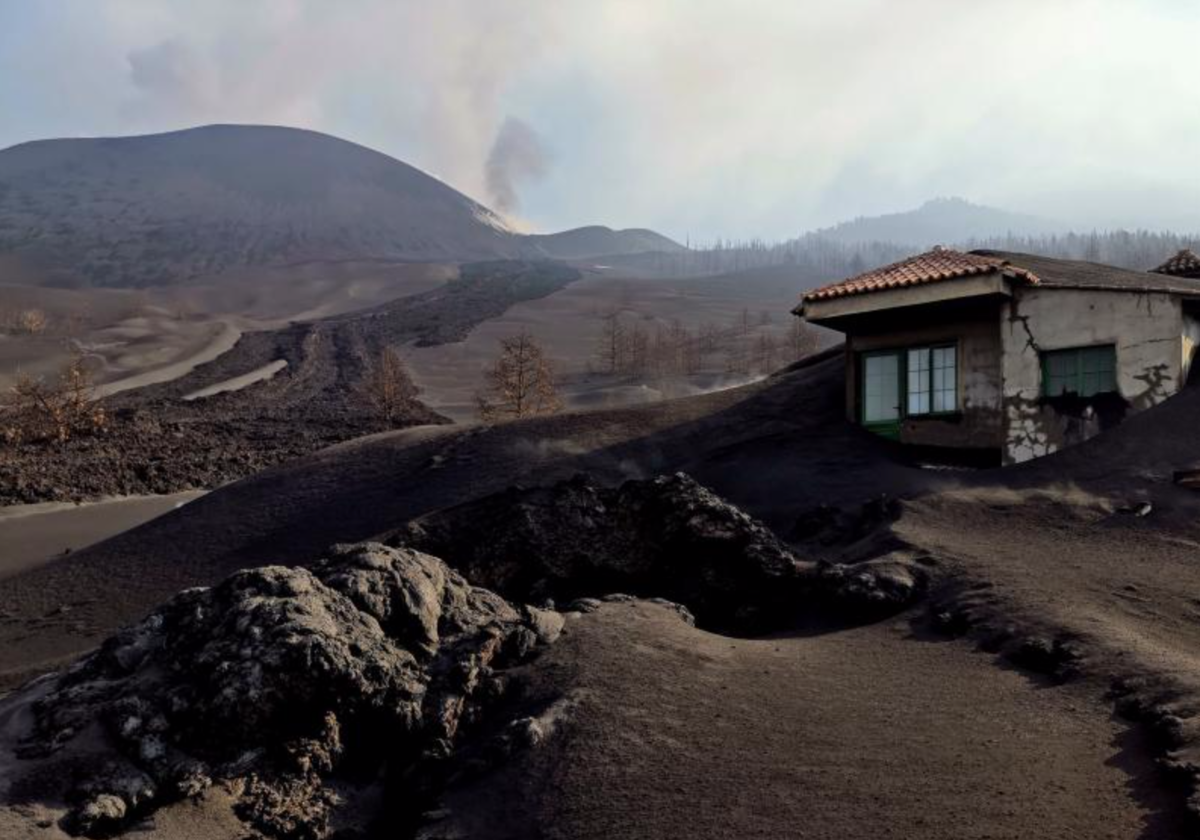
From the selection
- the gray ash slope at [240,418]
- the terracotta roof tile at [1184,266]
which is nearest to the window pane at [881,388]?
the terracotta roof tile at [1184,266]

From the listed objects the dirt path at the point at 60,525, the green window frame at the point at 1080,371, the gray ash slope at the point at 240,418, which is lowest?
the dirt path at the point at 60,525

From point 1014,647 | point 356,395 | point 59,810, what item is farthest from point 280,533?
point 356,395

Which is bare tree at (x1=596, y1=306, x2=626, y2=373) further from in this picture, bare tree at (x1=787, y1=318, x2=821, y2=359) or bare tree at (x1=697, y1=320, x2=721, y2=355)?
bare tree at (x1=787, y1=318, x2=821, y2=359)

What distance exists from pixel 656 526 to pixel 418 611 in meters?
4.52

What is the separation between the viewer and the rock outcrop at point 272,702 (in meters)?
6.41

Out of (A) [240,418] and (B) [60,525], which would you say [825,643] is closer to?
(B) [60,525]

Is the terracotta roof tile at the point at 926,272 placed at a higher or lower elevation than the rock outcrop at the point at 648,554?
higher

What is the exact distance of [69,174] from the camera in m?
165

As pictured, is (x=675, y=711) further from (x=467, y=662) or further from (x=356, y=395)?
(x=356, y=395)

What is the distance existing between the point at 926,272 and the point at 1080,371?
289cm

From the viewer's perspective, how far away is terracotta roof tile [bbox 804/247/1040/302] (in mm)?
15273

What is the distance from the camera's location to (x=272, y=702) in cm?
679

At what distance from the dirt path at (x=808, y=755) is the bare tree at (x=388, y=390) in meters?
30.5

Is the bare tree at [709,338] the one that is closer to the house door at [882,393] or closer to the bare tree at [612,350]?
the bare tree at [612,350]
